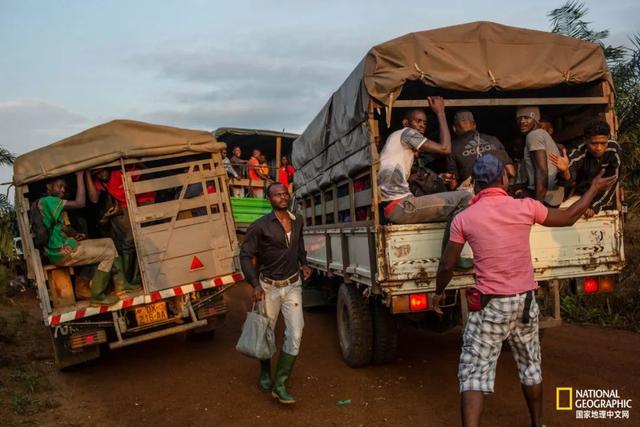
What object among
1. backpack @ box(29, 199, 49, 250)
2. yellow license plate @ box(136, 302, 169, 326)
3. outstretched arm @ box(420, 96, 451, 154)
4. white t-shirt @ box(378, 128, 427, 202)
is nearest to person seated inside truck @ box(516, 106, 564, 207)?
outstretched arm @ box(420, 96, 451, 154)

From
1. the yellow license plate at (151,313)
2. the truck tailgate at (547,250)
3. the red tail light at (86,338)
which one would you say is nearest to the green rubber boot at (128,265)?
the yellow license plate at (151,313)

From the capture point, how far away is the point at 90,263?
242 inches

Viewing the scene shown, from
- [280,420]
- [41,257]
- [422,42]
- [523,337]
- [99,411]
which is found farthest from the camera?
[41,257]

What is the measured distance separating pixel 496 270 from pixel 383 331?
92.8 inches

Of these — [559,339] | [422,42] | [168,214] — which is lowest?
[559,339]

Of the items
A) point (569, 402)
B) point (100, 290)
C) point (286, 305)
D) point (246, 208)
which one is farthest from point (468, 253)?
point (246, 208)

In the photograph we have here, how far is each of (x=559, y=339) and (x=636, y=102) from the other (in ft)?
15.6

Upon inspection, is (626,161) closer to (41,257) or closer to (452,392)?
(452,392)

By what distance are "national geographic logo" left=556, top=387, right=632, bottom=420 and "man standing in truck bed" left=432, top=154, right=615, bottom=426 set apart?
4.04ft

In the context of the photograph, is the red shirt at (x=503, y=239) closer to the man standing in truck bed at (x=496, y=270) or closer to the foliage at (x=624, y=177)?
the man standing in truck bed at (x=496, y=270)

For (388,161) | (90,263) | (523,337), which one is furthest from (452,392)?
(90,263)

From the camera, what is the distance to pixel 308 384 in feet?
17.0

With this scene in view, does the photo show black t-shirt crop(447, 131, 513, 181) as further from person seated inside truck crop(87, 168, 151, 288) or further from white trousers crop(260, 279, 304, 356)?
person seated inside truck crop(87, 168, 151, 288)

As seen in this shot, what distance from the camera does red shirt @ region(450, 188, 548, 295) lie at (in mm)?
3178
